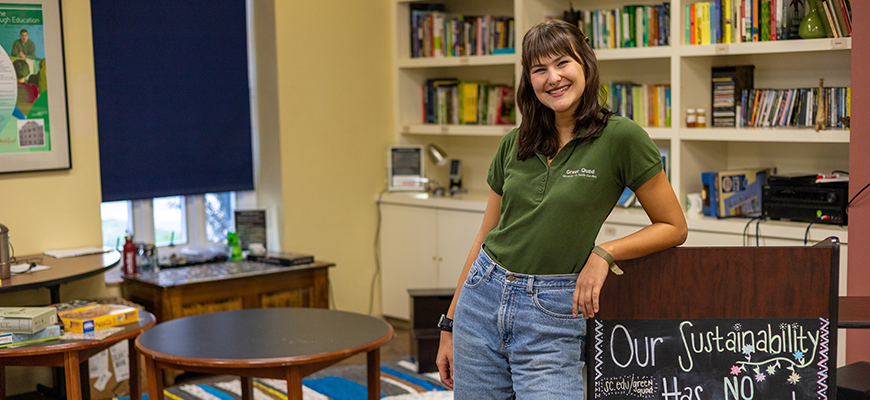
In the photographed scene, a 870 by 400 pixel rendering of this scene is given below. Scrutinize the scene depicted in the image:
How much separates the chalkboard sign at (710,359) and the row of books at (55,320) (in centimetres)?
199

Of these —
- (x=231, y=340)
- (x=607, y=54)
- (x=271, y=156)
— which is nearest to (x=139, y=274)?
(x=271, y=156)

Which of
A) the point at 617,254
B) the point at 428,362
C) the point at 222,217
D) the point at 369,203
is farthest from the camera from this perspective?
the point at 369,203

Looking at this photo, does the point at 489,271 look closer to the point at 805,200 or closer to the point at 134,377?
the point at 134,377

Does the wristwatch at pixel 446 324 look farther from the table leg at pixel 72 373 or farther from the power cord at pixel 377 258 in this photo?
the power cord at pixel 377 258

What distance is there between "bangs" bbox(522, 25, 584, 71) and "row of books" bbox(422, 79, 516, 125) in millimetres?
3150

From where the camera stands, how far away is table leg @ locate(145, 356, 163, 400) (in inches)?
107

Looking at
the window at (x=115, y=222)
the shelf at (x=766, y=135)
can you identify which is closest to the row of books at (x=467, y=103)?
the shelf at (x=766, y=135)

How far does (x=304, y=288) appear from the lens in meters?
4.50

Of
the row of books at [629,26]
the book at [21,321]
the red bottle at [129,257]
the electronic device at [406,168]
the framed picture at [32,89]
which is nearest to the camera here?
the book at [21,321]

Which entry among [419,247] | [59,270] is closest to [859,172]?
[419,247]

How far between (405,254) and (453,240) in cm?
41

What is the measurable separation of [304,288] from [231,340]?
1647 millimetres

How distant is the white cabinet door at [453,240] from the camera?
4652mm

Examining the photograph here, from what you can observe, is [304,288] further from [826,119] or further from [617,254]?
[617,254]
